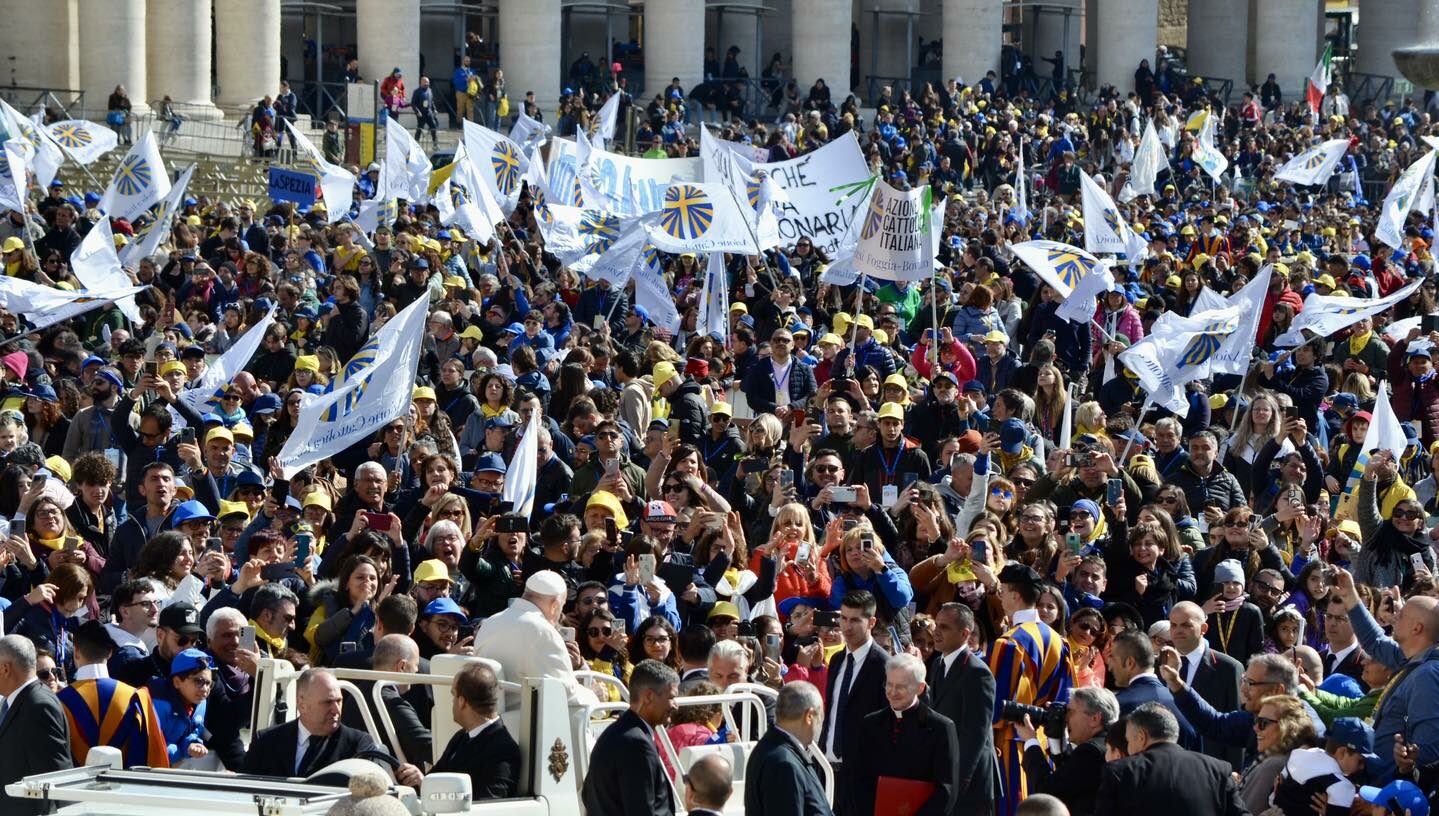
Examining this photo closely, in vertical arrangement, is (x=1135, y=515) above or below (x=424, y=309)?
below

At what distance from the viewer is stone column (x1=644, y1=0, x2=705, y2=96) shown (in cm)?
5016

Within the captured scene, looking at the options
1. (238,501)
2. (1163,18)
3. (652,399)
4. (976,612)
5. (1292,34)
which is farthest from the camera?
(1163,18)

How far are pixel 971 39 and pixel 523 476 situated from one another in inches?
1599

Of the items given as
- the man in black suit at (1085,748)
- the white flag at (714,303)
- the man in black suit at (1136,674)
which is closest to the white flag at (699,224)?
the white flag at (714,303)

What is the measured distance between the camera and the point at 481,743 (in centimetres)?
868

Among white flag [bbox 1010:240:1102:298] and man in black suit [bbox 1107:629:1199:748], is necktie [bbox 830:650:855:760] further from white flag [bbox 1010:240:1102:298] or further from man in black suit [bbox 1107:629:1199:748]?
white flag [bbox 1010:240:1102:298]

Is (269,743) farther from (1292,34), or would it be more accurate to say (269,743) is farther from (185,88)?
(1292,34)

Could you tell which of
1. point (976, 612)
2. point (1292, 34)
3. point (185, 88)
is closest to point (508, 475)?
point (976, 612)

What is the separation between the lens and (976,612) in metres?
12.4

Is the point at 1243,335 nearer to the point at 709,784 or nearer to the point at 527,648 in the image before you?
the point at 527,648

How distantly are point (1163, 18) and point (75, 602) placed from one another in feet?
237

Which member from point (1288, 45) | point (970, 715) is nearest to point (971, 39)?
point (1288, 45)

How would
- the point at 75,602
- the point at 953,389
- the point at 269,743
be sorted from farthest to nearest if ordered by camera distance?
the point at 953,389, the point at 75,602, the point at 269,743

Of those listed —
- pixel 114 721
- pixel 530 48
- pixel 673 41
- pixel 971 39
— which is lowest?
pixel 114 721
